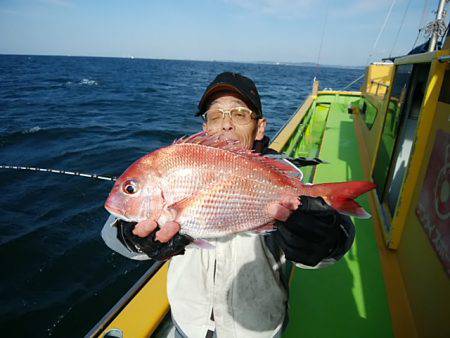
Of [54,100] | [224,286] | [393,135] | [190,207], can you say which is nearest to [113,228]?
[190,207]

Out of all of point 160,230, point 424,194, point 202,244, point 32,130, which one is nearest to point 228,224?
point 202,244

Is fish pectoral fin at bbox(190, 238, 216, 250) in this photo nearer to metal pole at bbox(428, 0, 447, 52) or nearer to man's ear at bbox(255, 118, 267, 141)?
man's ear at bbox(255, 118, 267, 141)

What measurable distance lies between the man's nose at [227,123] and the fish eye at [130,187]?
0.84 meters

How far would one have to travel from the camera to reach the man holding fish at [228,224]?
166cm

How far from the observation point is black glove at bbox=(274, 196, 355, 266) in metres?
1.61

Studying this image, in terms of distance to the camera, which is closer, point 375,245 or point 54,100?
point 375,245

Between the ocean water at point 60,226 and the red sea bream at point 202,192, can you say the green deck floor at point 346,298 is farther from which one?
the ocean water at point 60,226

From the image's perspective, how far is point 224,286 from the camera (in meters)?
1.81

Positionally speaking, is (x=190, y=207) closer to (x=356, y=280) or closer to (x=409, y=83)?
(x=356, y=280)

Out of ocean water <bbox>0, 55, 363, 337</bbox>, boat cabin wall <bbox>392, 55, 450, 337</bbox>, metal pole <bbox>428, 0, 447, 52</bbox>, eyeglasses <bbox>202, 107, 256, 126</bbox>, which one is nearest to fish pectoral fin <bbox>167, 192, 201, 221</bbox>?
eyeglasses <bbox>202, 107, 256, 126</bbox>

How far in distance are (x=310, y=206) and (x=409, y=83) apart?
281cm

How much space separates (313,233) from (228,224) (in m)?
0.50

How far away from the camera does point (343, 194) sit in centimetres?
164

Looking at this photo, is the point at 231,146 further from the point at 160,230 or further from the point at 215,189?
the point at 160,230
